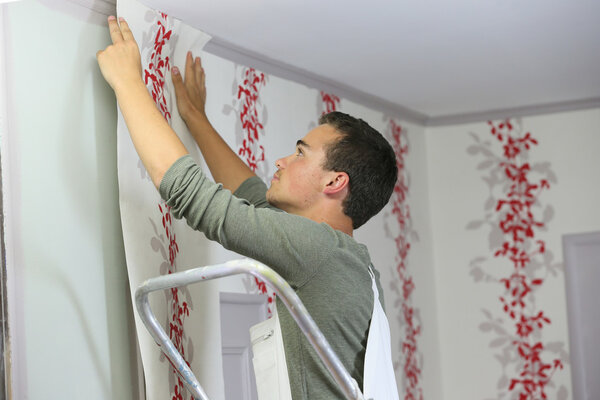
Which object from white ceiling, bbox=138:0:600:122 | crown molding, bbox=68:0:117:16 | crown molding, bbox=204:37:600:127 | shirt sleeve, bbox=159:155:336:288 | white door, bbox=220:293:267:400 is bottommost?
white door, bbox=220:293:267:400

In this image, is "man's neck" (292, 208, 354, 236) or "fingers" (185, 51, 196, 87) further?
"fingers" (185, 51, 196, 87)

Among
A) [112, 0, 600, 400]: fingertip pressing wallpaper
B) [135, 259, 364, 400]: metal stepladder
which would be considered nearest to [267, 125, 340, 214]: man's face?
[135, 259, 364, 400]: metal stepladder

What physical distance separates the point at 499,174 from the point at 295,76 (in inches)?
53.7

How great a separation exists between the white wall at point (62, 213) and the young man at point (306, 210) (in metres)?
0.12

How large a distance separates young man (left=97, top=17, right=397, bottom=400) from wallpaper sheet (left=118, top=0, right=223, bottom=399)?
0.19 metres

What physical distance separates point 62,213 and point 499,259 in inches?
103

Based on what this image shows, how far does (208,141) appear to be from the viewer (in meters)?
2.52

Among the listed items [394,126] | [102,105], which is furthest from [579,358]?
[102,105]

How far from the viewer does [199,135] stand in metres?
2.54

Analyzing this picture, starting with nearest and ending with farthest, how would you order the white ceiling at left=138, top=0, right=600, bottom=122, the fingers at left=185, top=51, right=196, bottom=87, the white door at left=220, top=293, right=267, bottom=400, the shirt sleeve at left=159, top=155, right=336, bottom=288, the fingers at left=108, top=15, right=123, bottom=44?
the shirt sleeve at left=159, top=155, right=336, bottom=288 → the fingers at left=108, top=15, right=123, bottom=44 → the fingers at left=185, top=51, right=196, bottom=87 → the white ceiling at left=138, top=0, right=600, bottom=122 → the white door at left=220, top=293, right=267, bottom=400

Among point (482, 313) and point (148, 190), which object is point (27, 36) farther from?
point (482, 313)

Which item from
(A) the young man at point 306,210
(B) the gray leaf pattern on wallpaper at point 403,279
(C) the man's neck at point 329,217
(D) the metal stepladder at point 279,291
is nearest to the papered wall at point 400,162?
(B) the gray leaf pattern on wallpaper at point 403,279

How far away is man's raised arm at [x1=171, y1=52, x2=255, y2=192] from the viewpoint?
2.49 meters

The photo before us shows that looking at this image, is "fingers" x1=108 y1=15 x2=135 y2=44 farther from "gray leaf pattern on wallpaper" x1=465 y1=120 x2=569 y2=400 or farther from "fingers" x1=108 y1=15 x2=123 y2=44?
"gray leaf pattern on wallpaper" x1=465 y1=120 x2=569 y2=400
